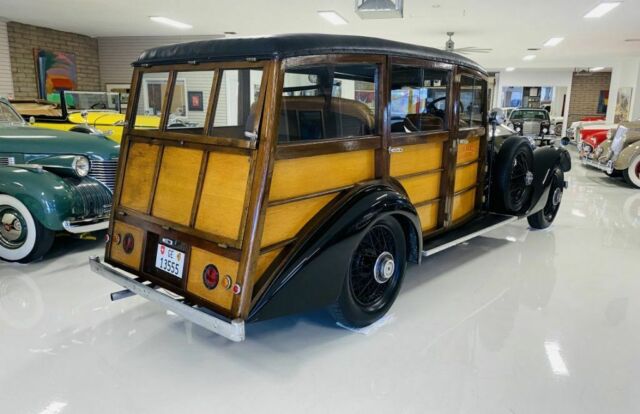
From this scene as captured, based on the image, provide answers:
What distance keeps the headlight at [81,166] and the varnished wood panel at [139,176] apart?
1.65 metres

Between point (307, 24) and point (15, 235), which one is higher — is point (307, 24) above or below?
above

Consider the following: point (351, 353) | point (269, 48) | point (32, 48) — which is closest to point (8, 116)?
point (269, 48)

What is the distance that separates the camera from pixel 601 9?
7871 mm

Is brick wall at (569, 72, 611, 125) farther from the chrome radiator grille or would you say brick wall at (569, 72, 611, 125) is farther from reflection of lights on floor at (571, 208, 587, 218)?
the chrome radiator grille

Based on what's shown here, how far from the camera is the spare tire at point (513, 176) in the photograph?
433cm

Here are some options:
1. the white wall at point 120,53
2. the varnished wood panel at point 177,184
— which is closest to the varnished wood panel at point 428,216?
the varnished wood panel at point 177,184

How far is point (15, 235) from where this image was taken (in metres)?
4.02

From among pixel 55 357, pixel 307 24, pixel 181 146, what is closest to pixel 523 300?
pixel 181 146

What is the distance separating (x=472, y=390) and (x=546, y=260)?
2471 millimetres

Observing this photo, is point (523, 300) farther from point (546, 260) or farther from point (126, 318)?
point (126, 318)

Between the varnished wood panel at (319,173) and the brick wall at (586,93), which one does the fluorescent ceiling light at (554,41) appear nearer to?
the varnished wood panel at (319,173)

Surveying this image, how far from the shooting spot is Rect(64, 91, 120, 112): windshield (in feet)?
23.2

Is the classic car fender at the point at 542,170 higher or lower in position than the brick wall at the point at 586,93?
lower

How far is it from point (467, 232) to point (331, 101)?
68.1 inches
